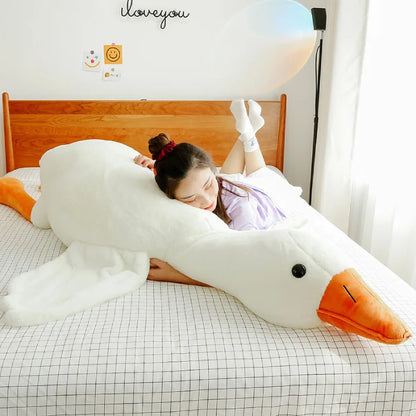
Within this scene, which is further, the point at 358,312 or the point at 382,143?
the point at 382,143

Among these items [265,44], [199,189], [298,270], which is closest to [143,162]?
[199,189]

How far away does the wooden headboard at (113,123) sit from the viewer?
2.88 m

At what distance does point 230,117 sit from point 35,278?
189cm

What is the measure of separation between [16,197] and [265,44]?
1786mm

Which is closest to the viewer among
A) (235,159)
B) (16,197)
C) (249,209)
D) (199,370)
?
(199,370)

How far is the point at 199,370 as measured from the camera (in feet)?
3.17

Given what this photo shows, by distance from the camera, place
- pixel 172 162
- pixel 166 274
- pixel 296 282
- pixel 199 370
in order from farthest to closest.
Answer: pixel 172 162 < pixel 166 274 < pixel 296 282 < pixel 199 370

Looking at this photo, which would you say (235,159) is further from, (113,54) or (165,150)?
(113,54)

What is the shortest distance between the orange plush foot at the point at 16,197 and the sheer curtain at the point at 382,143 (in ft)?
5.00

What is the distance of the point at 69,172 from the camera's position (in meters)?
1.64

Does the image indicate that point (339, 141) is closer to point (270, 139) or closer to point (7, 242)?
point (270, 139)

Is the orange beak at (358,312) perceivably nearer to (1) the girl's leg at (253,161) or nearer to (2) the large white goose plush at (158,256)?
(2) the large white goose plush at (158,256)

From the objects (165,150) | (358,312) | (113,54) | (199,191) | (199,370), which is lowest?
(199,370)

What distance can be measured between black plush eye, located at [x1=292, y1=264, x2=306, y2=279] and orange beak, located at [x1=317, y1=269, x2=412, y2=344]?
67mm
